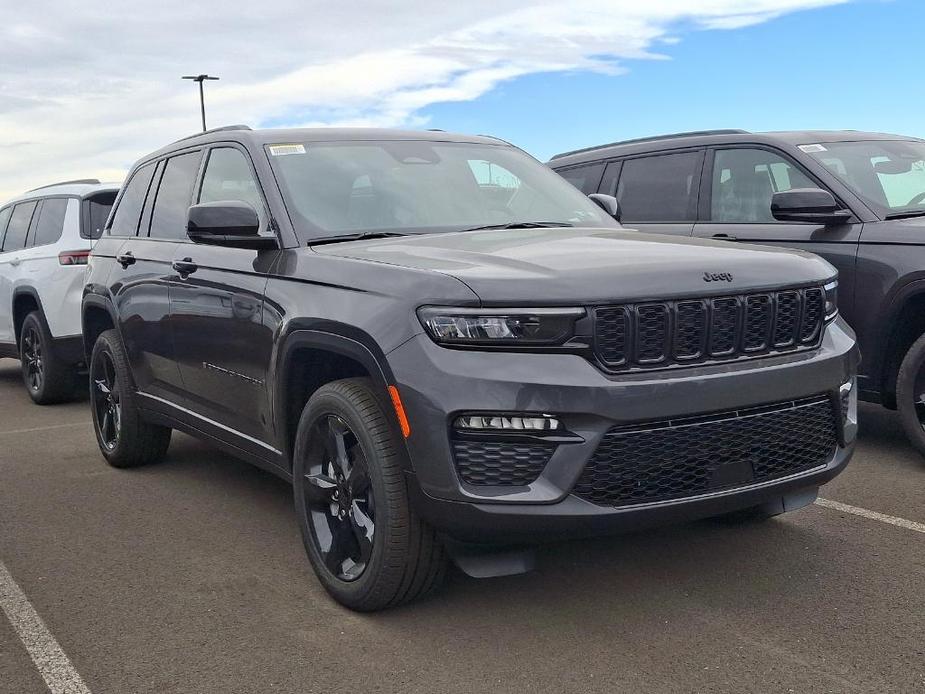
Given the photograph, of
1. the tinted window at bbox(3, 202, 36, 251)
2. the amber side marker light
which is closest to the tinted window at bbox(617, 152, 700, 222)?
the amber side marker light

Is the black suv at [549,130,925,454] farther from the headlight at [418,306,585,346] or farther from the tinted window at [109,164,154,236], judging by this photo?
the tinted window at [109,164,154,236]

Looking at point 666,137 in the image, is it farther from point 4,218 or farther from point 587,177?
point 4,218

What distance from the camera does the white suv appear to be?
8.98 metres

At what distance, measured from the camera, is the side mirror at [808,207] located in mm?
Result: 6000

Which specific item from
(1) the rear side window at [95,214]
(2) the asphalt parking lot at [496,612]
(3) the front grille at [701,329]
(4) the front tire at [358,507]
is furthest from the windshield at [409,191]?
(1) the rear side window at [95,214]

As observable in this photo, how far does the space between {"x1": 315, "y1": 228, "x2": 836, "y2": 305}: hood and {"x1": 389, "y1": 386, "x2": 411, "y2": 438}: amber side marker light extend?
1.41ft

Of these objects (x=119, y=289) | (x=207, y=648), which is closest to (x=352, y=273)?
(x=207, y=648)

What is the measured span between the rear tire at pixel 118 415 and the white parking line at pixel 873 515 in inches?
145

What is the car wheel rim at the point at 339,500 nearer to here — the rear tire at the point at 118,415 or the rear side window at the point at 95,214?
the rear tire at the point at 118,415

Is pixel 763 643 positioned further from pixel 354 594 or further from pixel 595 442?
pixel 354 594

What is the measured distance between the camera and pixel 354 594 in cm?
388

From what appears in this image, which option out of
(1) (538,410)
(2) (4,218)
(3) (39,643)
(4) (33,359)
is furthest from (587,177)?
(2) (4,218)

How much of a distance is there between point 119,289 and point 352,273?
2.71m

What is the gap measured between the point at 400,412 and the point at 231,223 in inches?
53.0
